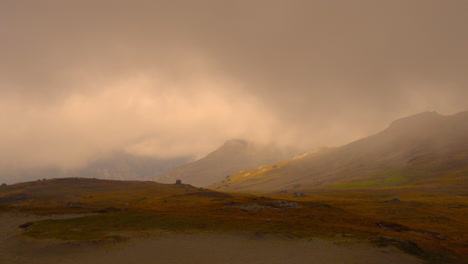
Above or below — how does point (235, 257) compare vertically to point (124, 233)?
below

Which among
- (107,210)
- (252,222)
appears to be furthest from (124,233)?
(107,210)

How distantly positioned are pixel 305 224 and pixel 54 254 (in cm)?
4261

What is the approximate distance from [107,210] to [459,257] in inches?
2842

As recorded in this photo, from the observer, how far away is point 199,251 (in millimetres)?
39969

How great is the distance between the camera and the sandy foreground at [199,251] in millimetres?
36094

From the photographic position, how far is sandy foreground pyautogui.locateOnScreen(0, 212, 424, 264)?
36.1 metres

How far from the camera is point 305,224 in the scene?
5791cm

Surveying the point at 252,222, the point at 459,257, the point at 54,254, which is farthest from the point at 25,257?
the point at 459,257

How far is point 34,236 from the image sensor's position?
4703 cm

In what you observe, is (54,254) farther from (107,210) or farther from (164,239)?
(107,210)

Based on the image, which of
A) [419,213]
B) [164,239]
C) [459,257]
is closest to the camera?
[459,257]

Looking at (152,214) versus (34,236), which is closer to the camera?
(34,236)

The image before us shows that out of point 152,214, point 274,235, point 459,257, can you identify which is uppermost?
point 152,214

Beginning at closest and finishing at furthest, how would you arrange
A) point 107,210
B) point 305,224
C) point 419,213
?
1. point 305,224
2. point 107,210
3. point 419,213
